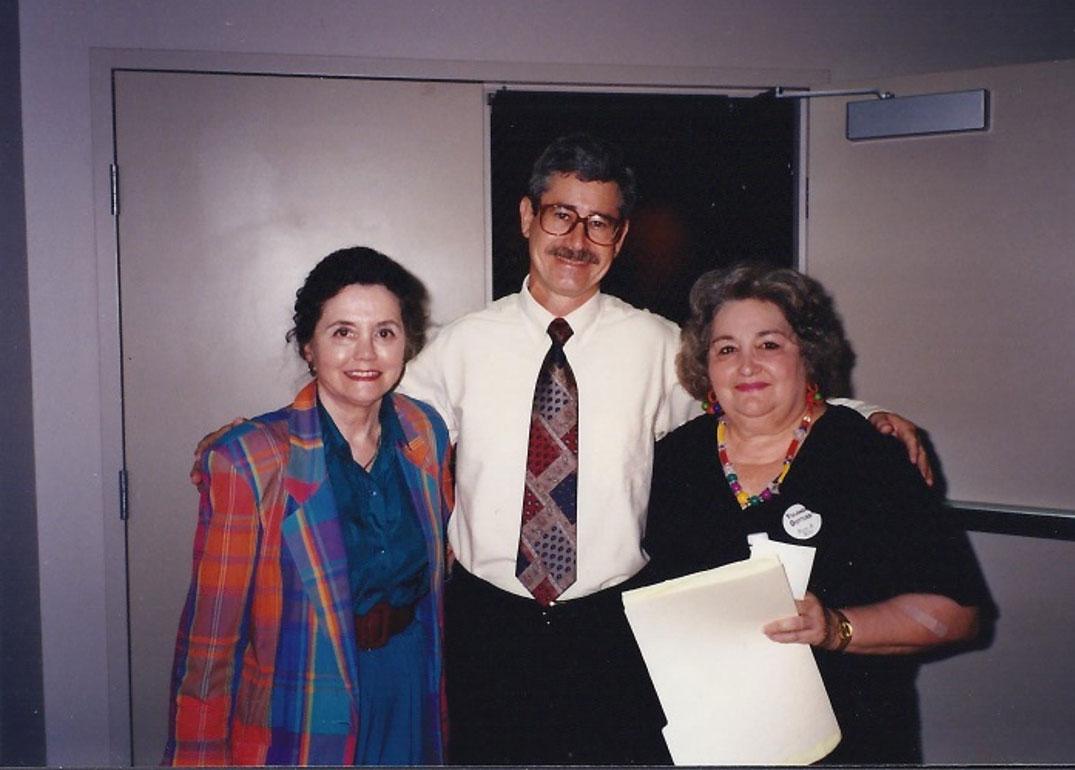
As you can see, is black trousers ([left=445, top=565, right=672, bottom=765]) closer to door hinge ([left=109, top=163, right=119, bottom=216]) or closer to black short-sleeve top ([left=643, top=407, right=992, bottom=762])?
black short-sleeve top ([left=643, top=407, right=992, bottom=762])

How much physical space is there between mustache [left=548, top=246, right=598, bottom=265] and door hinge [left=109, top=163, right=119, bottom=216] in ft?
Result: 3.98

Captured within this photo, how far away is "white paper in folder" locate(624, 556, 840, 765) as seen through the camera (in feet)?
3.61

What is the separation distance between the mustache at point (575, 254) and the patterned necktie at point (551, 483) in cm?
15

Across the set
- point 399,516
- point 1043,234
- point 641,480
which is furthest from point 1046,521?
point 399,516

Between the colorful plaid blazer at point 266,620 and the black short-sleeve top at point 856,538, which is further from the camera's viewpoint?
the colorful plaid blazer at point 266,620

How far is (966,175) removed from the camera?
2.04m

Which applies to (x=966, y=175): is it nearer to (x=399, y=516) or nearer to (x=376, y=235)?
(x=376, y=235)

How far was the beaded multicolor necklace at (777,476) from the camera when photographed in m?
1.28

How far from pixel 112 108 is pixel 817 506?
1994mm

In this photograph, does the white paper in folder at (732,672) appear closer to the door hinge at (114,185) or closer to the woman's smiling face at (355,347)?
the woman's smiling face at (355,347)

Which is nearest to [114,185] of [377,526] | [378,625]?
[377,526]

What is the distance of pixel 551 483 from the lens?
1627 mm

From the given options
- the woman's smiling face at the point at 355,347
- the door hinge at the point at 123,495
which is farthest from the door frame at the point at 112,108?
the woman's smiling face at the point at 355,347

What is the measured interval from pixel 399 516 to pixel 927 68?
2087 millimetres
